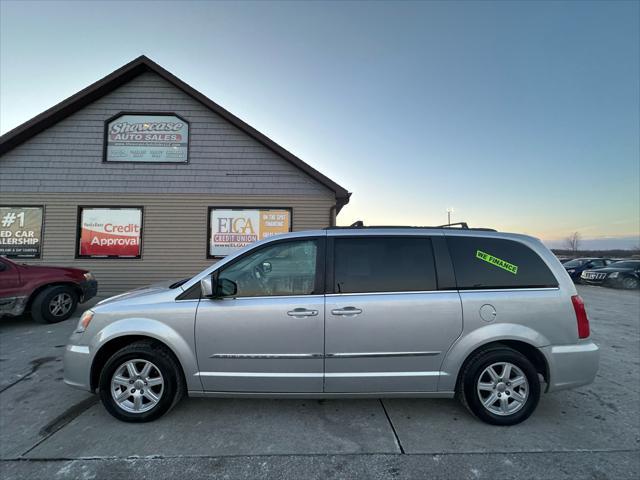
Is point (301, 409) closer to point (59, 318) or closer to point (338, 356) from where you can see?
point (338, 356)

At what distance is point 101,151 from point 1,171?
290cm

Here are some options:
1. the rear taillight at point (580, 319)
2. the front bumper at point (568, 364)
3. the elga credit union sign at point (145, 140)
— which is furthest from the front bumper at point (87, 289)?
the rear taillight at point (580, 319)

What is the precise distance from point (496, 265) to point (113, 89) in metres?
11.1

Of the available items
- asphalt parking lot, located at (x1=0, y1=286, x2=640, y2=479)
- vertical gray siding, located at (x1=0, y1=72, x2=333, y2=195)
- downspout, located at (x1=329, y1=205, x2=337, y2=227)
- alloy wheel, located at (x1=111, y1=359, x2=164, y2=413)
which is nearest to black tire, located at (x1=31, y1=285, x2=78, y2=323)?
asphalt parking lot, located at (x1=0, y1=286, x2=640, y2=479)

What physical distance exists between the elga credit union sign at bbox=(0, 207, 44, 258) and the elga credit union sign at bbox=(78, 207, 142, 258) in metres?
1.21

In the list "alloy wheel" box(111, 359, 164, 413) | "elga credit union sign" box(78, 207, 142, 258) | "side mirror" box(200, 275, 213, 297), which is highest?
"elga credit union sign" box(78, 207, 142, 258)

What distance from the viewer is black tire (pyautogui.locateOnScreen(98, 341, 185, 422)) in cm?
270

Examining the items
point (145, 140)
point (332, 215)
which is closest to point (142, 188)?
point (145, 140)

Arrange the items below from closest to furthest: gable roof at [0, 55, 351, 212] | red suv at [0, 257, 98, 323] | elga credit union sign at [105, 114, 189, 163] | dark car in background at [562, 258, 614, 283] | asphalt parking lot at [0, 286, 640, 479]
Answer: asphalt parking lot at [0, 286, 640, 479] < red suv at [0, 257, 98, 323] < gable roof at [0, 55, 351, 212] < elga credit union sign at [105, 114, 189, 163] < dark car in background at [562, 258, 614, 283]

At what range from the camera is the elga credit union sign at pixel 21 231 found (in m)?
8.47

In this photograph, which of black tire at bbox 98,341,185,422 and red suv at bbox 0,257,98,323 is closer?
black tire at bbox 98,341,185,422

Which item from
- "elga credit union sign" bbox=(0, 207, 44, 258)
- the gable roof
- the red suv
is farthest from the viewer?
"elga credit union sign" bbox=(0, 207, 44, 258)

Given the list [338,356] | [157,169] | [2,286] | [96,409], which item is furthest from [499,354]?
[157,169]

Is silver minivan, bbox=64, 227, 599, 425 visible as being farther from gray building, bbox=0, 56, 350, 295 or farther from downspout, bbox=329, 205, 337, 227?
downspout, bbox=329, 205, 337, 227
